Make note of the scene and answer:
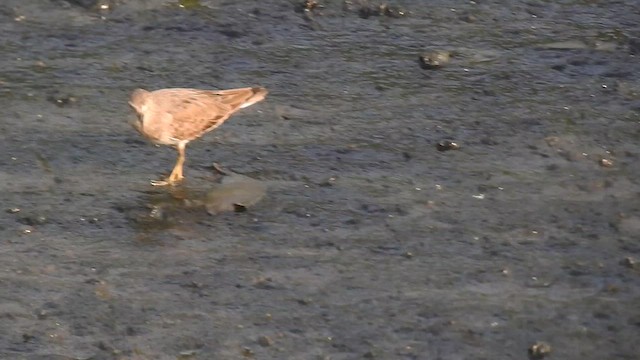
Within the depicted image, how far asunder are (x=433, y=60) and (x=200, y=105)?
184 cm

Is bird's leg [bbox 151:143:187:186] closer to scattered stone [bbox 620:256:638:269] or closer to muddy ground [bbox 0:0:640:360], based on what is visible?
muddy ground [bbox 0:0:640:360]

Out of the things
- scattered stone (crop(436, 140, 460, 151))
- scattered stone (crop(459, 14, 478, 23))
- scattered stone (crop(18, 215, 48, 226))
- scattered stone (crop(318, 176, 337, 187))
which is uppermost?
scattered stone (crop(459, 14, 478, 23))

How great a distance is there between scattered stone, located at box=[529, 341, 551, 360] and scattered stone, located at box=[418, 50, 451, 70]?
3.50 metres

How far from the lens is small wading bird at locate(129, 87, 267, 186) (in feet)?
26.5

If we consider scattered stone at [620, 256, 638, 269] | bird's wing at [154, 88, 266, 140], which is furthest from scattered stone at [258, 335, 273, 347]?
bird's wing at [154, 88, 266, 140]

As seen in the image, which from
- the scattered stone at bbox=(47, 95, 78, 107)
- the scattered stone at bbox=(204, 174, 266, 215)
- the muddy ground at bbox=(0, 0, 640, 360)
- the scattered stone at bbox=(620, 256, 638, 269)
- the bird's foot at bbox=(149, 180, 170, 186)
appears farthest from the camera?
the scattered stone at bbox=(47, 95, 78, 107)

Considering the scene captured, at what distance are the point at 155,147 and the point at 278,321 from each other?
2391mm

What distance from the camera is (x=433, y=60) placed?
9.42 metres

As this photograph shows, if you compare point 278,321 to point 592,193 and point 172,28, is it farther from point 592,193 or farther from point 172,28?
point 172,28

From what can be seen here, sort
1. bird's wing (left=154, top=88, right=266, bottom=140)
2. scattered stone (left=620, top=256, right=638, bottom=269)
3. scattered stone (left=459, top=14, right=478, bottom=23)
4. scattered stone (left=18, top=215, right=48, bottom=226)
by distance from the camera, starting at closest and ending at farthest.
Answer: scattered stone (left=620, top=256, right=638, bottom=269), scattered stone (left=18, top=215, right=48, bottom=226), bird's wing (left=154, top=88, right=266, bottom=140), scattered stone (left=459, top=14, right=478, bottom=23)

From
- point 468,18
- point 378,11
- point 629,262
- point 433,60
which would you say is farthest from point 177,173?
point 468,18

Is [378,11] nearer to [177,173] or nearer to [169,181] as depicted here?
[177,173]

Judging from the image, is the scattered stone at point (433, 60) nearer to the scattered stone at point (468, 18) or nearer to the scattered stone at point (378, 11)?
the scattered stone at point (468, 18)

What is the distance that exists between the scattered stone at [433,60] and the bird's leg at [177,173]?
6.46 feet
